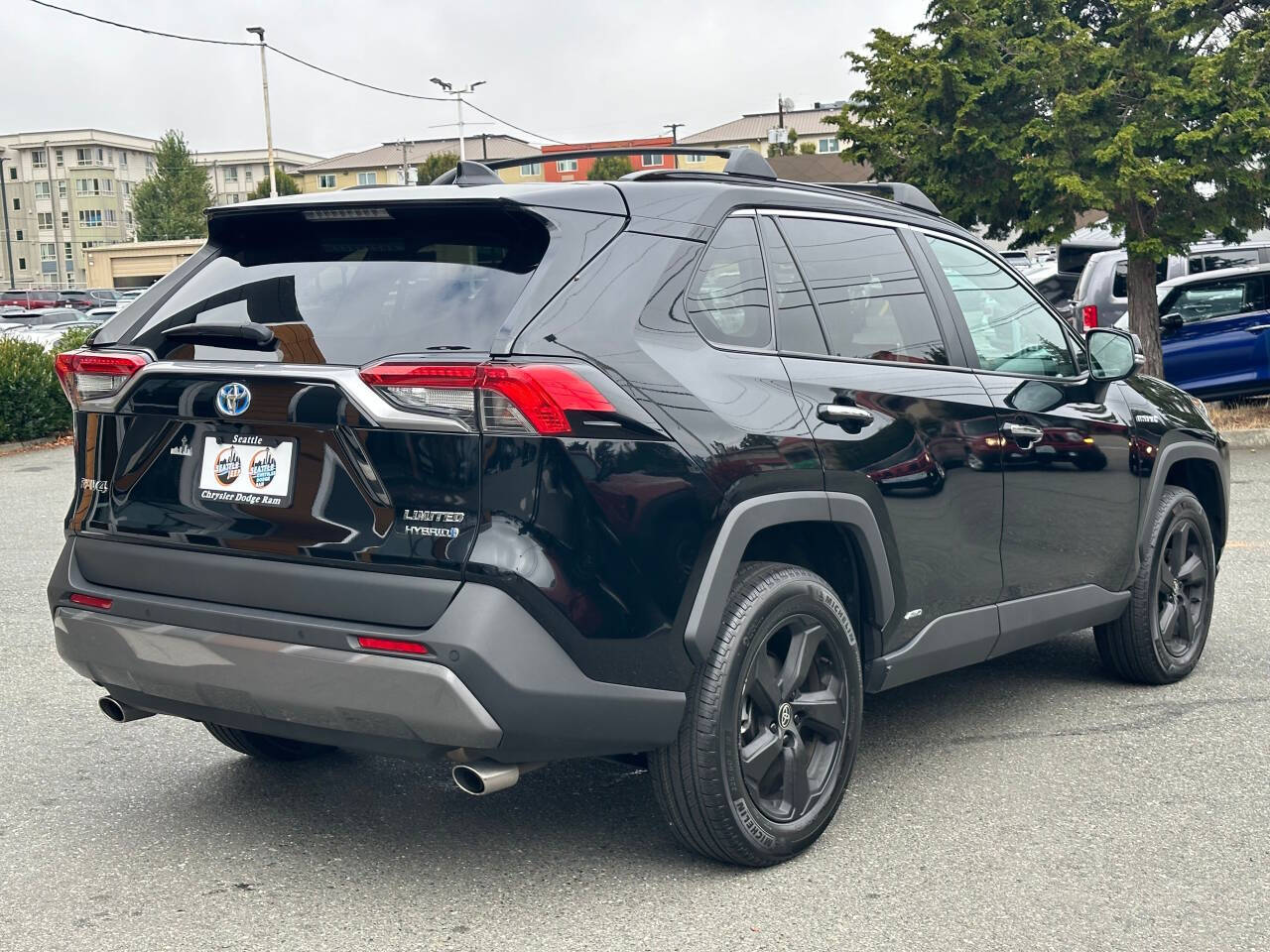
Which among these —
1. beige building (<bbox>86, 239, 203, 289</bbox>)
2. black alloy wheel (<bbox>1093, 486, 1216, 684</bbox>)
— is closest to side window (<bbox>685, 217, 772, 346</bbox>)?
black alloy wheel (<bbox>1093, 486, 1216, 684</bbox>)

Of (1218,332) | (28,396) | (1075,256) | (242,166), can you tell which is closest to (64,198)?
(242,166)

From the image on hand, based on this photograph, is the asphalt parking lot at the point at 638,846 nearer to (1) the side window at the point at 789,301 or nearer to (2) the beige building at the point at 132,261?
(1) the side window at the point at 789,301

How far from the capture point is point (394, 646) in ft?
10.4

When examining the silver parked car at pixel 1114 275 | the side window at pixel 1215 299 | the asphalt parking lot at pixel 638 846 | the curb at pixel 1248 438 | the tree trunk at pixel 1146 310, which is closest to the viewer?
the asphalt parking lot at pixel 638 846

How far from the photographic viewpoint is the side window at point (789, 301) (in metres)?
3.92

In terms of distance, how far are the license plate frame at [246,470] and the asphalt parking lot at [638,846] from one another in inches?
39.9

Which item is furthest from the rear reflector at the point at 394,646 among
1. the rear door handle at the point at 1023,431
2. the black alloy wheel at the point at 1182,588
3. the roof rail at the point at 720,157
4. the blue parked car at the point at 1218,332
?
the blue parked car at the point at 1218,332

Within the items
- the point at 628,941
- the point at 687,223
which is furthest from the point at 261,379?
the point at 628,941

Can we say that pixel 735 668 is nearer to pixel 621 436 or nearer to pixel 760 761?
pixel 760 761

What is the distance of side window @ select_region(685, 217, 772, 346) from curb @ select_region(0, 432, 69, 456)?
1356 centimetres

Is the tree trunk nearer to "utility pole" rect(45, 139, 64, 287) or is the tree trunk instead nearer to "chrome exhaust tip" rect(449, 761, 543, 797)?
"chrome exhaust tip" rect(449, 761, 543, 797)

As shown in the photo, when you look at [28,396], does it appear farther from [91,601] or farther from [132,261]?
[132,261]

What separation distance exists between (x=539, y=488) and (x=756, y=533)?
0.69 m

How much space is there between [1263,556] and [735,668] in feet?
19.4
